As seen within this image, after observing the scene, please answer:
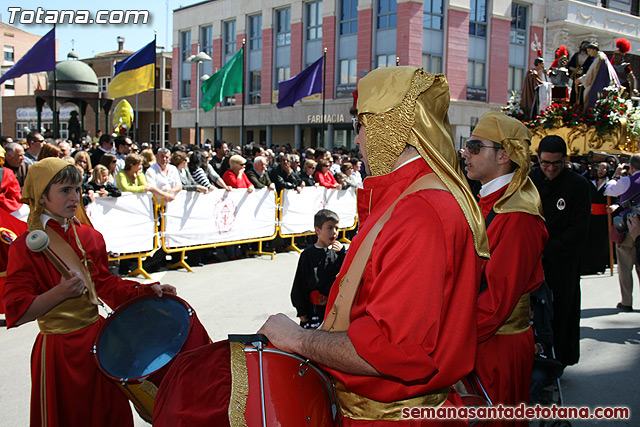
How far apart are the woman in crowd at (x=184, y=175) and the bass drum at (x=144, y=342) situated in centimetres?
670

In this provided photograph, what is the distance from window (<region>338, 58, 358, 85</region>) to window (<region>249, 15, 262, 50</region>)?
325 inches

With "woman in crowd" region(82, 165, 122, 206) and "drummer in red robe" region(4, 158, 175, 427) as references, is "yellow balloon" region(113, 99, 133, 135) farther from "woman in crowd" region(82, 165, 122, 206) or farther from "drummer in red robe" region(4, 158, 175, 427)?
"drummer in red robe" region(4, 158, 175, 427)

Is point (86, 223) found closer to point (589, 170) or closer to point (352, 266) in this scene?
point (352, 266)

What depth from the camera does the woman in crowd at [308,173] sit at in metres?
11.9

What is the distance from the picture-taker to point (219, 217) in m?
9.88

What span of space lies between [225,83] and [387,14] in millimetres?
16639

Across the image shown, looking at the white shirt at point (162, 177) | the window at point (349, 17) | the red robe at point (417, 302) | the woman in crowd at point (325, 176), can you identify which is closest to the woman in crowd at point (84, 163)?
the white shirt at point (162, 177)

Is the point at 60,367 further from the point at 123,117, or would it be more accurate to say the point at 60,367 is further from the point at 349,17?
the point at 349,17

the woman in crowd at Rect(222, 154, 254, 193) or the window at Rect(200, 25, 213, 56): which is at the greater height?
the window at Rect(200, 25, 213, 56)

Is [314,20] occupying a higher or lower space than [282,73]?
higher

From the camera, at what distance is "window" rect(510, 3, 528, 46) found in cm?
3244

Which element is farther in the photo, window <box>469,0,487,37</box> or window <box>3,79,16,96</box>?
window <box>3,79,16,96</box>

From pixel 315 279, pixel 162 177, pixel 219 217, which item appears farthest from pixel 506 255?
pixel 219 217

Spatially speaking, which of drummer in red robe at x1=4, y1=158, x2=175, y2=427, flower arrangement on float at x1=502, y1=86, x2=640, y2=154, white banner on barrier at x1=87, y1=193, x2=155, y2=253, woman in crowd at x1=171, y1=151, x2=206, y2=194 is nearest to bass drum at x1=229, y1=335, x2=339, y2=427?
drummer in red robe at x1=4, y1=158, x2=175, y2=427
